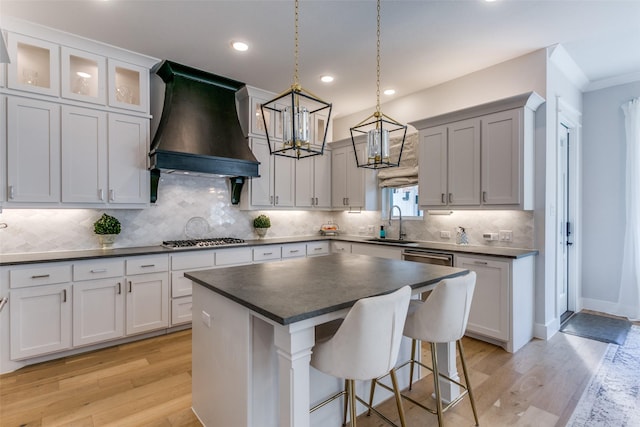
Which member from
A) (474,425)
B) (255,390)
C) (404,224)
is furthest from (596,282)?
(255,390)

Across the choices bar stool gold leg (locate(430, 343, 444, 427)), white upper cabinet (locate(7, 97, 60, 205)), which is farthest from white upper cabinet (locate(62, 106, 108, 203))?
bar stool gold leg (locate(430, 343, 444, 427))

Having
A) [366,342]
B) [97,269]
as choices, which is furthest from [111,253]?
[366,342]

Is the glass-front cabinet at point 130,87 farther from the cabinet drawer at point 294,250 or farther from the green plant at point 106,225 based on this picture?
the cabinet drawer at point 294,250

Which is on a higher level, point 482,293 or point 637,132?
point 637,132

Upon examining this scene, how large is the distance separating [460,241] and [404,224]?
902mm

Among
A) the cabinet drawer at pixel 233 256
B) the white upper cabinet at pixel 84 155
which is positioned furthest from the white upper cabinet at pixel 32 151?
the cabinet drawer at pixel 233 256

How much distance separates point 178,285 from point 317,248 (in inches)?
81.2

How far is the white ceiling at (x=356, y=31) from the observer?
261 centimetres

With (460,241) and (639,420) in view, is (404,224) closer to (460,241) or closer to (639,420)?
(460,241)

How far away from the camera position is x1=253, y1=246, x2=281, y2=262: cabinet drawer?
4105mm

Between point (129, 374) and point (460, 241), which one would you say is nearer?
point (129, 374)

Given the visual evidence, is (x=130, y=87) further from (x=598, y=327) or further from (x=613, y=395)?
(x=598, y=327)

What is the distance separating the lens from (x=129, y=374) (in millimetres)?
2652

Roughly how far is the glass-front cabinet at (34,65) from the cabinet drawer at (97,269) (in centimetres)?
164
